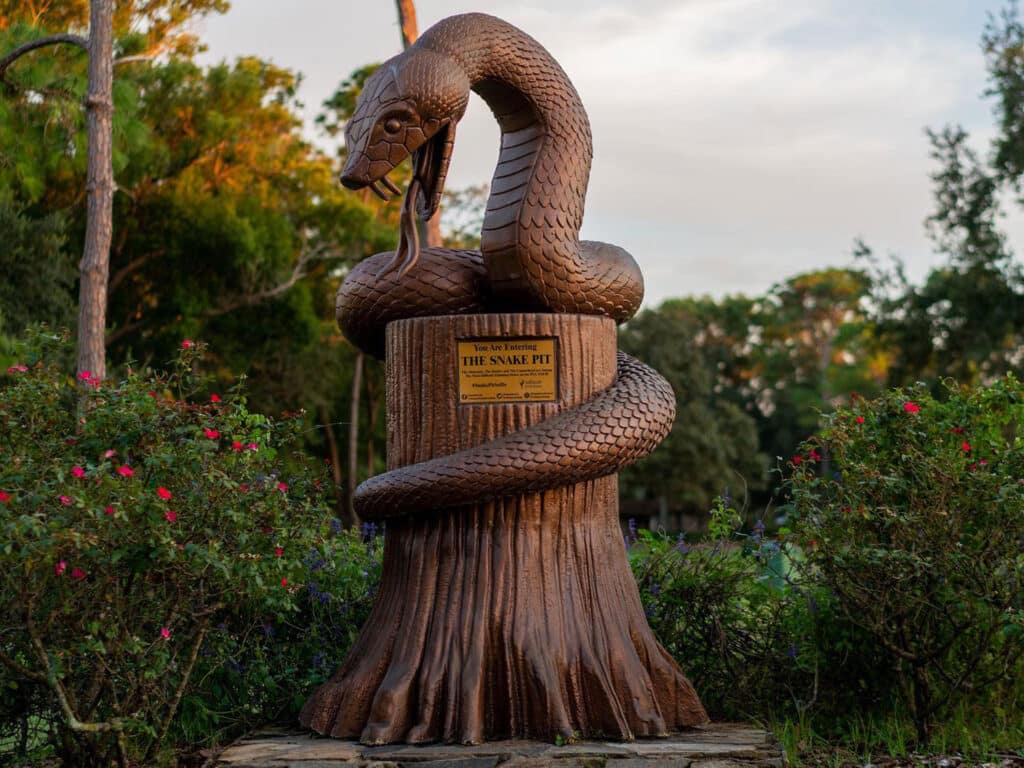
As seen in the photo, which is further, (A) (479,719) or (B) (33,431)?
(B) (33,431)

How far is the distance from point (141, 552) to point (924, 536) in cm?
328

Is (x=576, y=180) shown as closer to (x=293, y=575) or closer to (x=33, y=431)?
(x=293, y=575)

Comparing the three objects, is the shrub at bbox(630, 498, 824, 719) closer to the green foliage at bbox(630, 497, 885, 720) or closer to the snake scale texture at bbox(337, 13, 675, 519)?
the green foliage at bbox(630, 497, 885, 720)

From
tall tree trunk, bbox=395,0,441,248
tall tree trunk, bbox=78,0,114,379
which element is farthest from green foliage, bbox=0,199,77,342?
tall tree trunk, bbox=395,0,441,248

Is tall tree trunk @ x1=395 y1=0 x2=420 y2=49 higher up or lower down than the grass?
higher up

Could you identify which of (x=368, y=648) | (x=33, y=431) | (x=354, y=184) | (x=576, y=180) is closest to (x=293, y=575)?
(x=368, y=648)

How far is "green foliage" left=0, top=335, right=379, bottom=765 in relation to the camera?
3938 mm

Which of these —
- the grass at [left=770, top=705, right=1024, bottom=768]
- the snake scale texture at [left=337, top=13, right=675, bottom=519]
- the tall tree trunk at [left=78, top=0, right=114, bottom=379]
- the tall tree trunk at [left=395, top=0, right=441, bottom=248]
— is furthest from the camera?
the tall tree trunk at [left=395, top=0, right=441, bottom=248]

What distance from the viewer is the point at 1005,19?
22.6 m

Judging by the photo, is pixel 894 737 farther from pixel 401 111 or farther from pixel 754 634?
pixel 401 111

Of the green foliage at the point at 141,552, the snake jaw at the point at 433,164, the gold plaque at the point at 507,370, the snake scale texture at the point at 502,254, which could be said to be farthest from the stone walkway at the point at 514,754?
the snake jaw at the point at 433,164

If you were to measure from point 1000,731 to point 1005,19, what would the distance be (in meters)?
21.0

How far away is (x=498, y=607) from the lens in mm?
4383

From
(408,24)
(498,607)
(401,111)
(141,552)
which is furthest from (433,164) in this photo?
(408,24)
